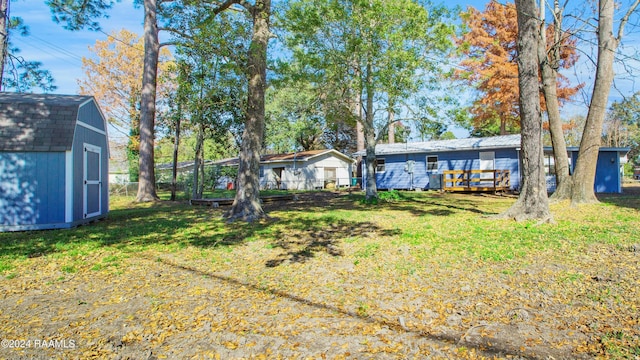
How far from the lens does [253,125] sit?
9.77 metres

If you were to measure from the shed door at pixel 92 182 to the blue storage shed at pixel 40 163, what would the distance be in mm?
262

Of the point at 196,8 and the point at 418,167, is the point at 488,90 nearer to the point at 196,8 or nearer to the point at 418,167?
the point at 418,167

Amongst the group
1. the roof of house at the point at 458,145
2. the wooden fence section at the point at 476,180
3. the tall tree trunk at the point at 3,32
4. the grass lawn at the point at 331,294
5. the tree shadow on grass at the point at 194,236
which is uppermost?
the tall tree trunk at the point at 3,32

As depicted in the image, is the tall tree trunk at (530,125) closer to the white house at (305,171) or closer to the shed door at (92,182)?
the shed door at (92,182)

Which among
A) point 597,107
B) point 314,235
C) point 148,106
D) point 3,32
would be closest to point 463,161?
point 597,107

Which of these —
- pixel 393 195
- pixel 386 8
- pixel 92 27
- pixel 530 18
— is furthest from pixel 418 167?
pixel 92 27

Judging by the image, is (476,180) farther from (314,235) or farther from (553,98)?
(314,235)

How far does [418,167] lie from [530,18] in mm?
16014

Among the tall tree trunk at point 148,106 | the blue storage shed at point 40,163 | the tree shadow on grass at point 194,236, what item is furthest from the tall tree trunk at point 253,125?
the tall tree trunk at point 148,106

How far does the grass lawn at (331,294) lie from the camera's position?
3018 millimetres

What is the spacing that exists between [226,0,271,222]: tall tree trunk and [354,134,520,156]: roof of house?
15.7 meters

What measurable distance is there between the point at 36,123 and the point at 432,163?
20.3 m

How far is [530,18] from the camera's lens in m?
8.30

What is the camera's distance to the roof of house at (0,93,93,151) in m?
8.41
